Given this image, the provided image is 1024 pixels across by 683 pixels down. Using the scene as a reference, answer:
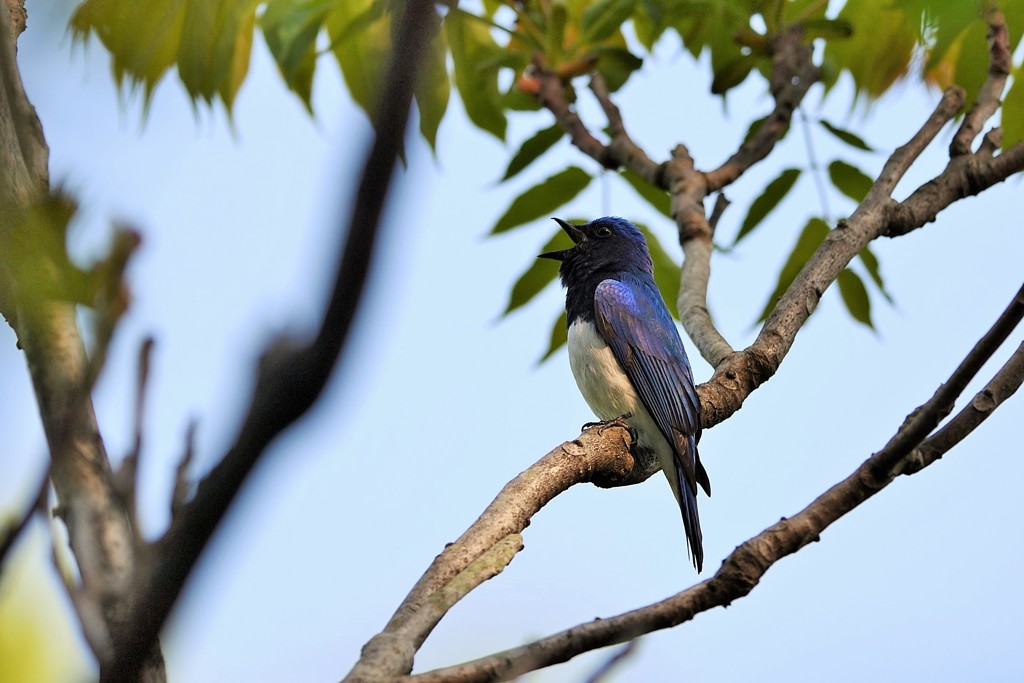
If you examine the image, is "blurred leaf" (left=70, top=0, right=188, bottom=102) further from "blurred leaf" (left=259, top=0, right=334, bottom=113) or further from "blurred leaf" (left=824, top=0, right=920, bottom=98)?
"blurred leaf" (left=824, top=0, right=920, bottom=98)

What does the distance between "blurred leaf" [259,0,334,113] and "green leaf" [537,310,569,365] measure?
202 centimetres

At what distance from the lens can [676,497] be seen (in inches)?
217

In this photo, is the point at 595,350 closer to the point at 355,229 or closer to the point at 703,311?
the point at 703,311

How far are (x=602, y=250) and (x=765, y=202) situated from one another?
1.48 meters

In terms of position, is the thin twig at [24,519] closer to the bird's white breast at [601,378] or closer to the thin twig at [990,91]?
the bird's white breast at [601,378]

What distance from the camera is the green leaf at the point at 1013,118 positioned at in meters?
5.18

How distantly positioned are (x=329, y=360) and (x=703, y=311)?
13.6ft

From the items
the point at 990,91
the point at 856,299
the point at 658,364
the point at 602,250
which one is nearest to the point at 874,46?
the point at 990,91

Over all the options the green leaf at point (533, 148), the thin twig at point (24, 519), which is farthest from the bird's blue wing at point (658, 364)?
the thin twig at point (24, 519)

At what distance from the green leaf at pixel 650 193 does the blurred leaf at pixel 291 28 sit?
194 centimetres

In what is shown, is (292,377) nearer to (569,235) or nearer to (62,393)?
(62,393)

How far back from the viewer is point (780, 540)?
2.30 m

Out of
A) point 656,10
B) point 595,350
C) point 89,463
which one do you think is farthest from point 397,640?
point 595,350

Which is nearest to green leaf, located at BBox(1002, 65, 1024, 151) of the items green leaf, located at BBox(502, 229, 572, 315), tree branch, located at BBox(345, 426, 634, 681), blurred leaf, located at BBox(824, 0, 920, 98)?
blurred leaf, located at BBox(824, 0, 920, 98)
